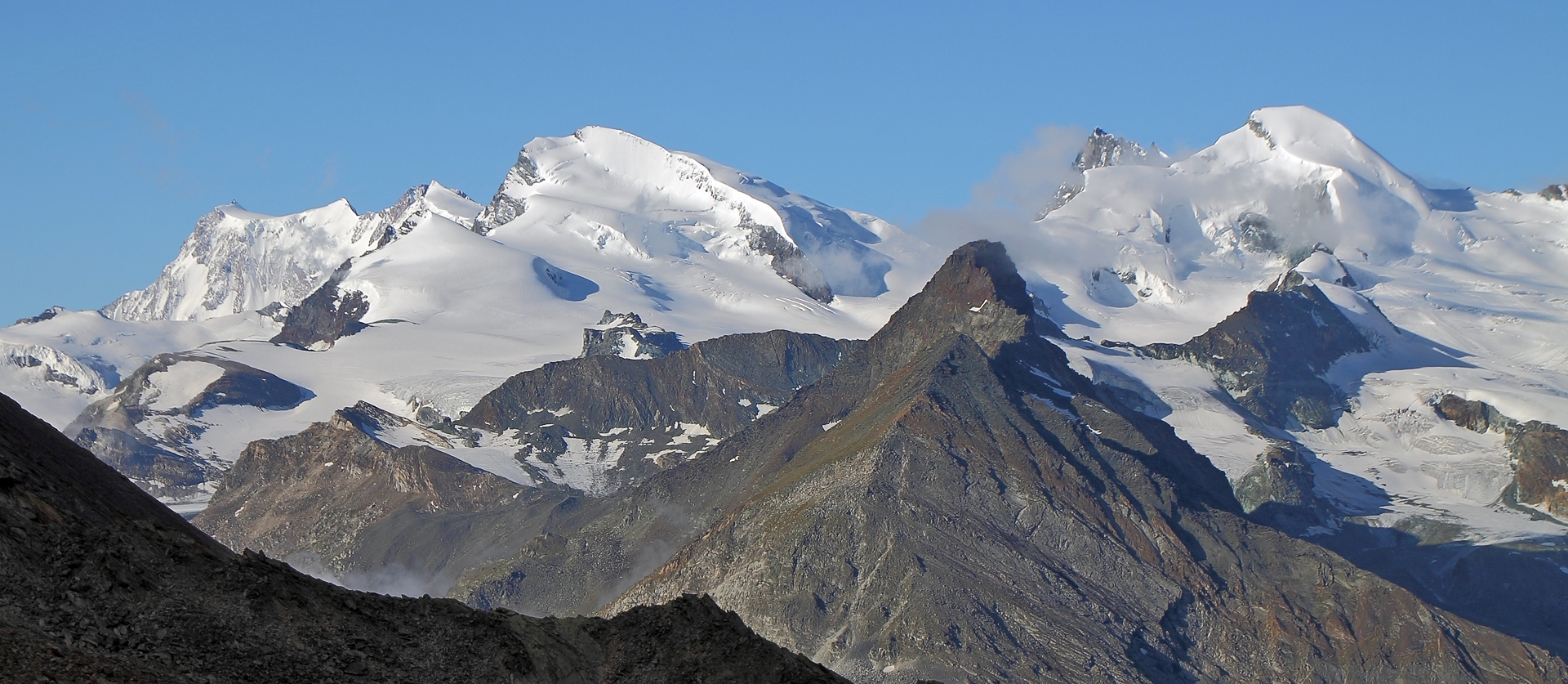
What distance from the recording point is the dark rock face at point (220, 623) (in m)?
79.1

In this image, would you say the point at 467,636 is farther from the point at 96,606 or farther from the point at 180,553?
the point at 96,606

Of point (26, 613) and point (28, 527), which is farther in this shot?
point (28, 527)

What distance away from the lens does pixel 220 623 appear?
85.2 m

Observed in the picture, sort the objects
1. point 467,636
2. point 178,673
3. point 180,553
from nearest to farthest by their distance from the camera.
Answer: point 178,673 < point 180,553 < point 467,636

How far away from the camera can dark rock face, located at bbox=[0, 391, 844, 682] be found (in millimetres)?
79125

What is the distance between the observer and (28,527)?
84.3 meters

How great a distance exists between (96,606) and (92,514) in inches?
477

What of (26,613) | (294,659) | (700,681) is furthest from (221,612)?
(700,681)

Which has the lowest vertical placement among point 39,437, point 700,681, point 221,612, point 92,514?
point 700,681

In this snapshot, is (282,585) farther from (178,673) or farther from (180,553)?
(178,673)

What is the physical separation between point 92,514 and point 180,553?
17.4ft

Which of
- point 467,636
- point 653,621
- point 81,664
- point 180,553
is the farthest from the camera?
point 653,621

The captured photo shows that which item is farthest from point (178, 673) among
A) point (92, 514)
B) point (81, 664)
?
point (92, 514)

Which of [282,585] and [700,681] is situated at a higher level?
[282,585]
